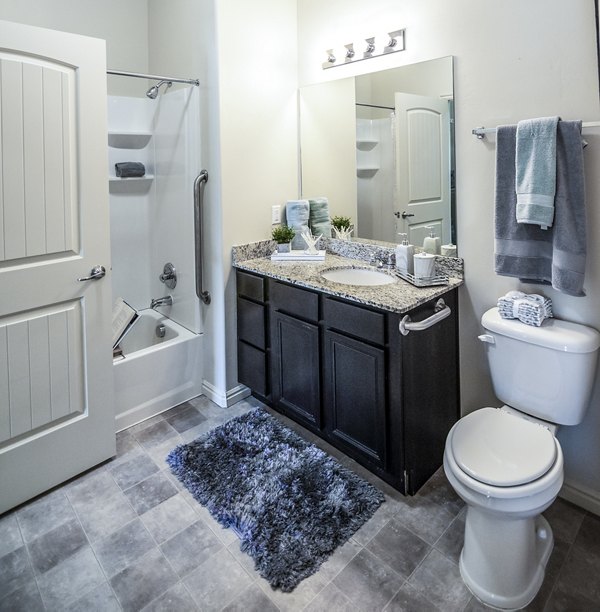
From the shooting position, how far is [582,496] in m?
1.80

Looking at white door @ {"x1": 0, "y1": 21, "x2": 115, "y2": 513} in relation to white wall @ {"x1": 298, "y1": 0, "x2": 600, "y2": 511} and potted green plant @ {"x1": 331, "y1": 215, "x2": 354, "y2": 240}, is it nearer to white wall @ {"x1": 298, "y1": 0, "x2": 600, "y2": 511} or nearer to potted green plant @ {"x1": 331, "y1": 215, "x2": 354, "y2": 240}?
potted green plant @ {"x1": 331, "y1": 215, "x2": 354, "y2": 240}

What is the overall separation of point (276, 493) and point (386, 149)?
176cm

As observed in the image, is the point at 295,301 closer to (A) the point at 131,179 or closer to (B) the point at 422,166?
(B) the point at 422,166

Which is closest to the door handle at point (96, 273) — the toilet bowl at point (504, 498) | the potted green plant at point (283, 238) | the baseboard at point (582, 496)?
the potted green plant at point (283, 238)

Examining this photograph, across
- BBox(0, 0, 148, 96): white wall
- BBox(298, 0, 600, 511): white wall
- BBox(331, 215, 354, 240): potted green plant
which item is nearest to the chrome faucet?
BBox(331, 215, 354, 240): potted green plant

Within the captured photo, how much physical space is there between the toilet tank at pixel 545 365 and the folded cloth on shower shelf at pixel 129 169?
2289mm

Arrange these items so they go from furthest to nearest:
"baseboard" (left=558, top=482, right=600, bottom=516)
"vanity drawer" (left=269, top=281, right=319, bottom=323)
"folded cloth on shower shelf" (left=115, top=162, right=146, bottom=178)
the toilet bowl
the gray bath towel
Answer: "folded cloth on shower shelf" (left=115, top=162, right=146, bottom=178) < "vanity drawer" (left=269, top=281, right=319, bottom=323) < "baseboard" (left=558, top=482, right=600, bottom=516) < the gray bath towel < the toilet bowl

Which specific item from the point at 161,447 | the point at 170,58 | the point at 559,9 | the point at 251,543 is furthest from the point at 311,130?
the point at 251,543

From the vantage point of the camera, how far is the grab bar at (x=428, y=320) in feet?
5.47

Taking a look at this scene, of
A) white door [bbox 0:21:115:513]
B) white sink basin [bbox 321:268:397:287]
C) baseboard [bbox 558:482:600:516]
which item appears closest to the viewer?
white door [bbox 0:21:115:513]

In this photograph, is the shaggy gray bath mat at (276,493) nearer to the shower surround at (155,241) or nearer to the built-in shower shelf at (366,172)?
the shower surround at (155,241)

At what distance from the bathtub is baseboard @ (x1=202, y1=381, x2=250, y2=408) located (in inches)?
3.4

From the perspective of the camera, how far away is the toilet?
1323mm

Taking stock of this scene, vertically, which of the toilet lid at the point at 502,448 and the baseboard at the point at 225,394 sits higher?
the toilet lid at the point at 502,448
